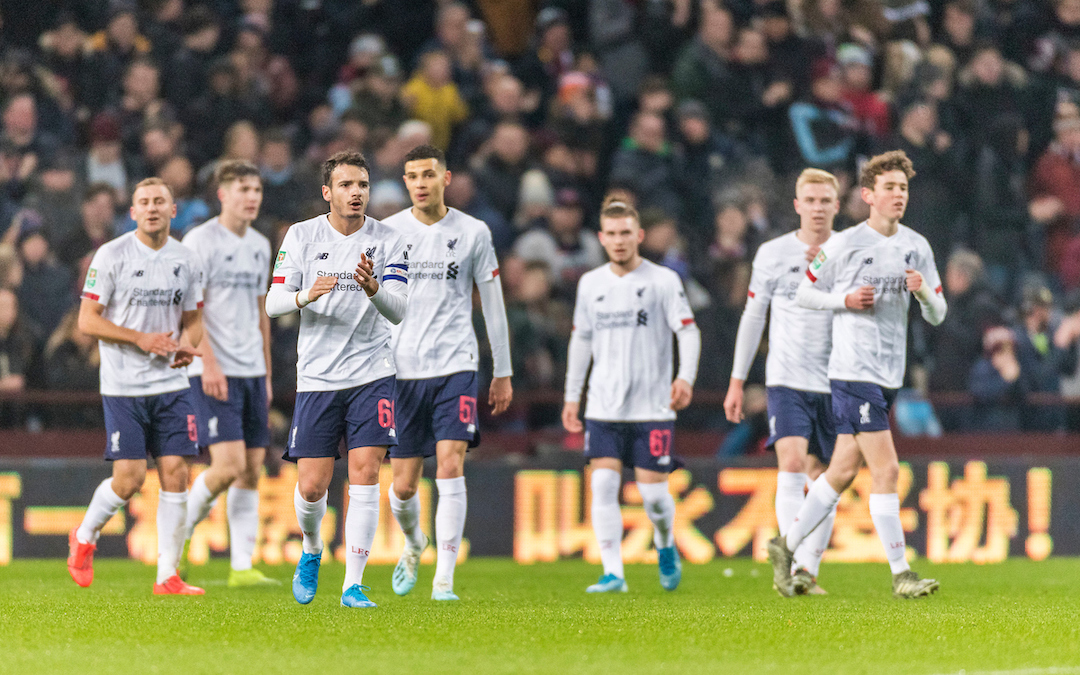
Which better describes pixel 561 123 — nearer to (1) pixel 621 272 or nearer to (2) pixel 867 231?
(1) pixel 621 272

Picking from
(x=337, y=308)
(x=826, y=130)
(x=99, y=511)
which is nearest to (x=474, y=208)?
(x=826, y=130)

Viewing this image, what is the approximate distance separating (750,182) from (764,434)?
2892 mm

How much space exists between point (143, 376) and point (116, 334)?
320mm

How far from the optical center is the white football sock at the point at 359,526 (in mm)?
7760

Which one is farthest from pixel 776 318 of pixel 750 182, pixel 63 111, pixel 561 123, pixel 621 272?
pixel 63 111

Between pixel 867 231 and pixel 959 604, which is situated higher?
pixel 867 231

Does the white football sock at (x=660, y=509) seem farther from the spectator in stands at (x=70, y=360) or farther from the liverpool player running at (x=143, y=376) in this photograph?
the spectator in stands at (x=70, y=360)

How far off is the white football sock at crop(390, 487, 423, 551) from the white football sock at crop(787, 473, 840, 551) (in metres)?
2.23

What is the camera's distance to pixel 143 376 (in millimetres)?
8812

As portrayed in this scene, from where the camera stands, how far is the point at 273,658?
588cm

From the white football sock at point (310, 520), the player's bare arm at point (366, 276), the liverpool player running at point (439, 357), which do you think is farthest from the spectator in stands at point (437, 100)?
the player's bare arm at point (366, 276)

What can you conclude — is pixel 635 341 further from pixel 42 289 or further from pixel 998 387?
pixel 42 289

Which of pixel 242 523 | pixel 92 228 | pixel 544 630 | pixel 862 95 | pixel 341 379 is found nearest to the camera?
pixel 544 630

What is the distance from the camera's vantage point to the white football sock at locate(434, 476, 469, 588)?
334 inches
